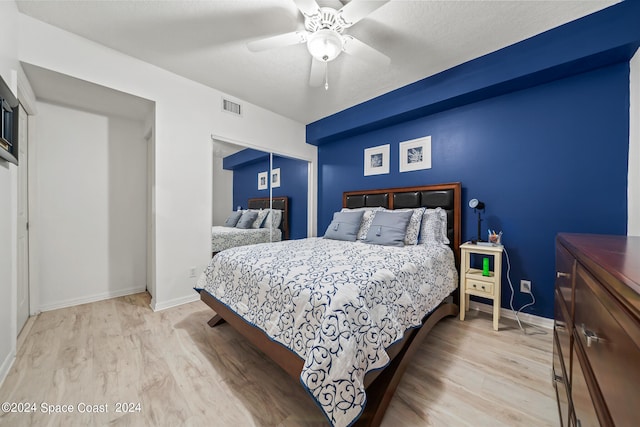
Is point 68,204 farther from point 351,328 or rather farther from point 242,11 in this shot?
point 351,328

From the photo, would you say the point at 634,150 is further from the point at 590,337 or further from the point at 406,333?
the point at 406,333

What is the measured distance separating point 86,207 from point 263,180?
2146 millimetres

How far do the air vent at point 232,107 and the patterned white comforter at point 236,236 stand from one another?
5.10 feet

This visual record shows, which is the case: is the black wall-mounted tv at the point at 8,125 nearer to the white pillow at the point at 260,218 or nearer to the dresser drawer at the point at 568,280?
the white pillow at the point at 260,218

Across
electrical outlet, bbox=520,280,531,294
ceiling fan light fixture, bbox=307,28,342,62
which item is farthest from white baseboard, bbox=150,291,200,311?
electrical outlet, bbox=520,280,531,294

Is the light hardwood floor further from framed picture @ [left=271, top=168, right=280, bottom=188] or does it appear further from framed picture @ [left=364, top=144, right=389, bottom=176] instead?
framed picture @ [left=271, top=168, right=280, bottom=188]

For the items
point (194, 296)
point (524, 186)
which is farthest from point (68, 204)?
point (524, 186)

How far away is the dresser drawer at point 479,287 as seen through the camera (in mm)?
2211

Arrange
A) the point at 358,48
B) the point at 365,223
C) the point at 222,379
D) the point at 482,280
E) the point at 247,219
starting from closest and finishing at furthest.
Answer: the point at 222,379, the point at 358,48, the point at 482,280, the point at 365,223, the point at 247,219

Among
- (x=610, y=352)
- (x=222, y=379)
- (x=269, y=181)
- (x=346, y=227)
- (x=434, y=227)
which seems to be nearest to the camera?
(x=610, y=352)

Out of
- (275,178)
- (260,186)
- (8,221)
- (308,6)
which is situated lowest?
(8,221)

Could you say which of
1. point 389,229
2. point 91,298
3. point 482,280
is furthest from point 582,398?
point 91,298

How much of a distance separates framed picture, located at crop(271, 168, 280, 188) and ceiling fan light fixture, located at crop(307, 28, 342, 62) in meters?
2.23

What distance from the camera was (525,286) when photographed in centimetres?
236
